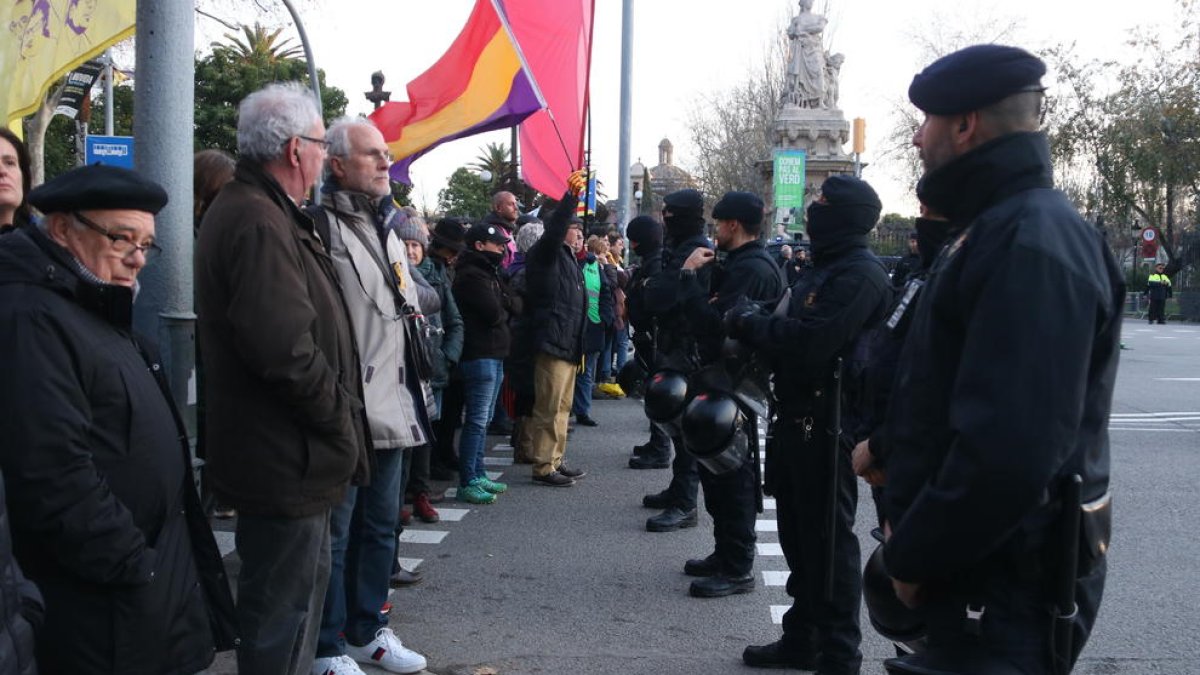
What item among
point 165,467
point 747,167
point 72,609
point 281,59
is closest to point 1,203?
point 165,467

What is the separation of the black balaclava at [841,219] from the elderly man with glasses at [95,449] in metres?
2.61

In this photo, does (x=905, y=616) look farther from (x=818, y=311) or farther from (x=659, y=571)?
(x=659, y=571)

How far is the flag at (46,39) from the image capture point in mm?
4895

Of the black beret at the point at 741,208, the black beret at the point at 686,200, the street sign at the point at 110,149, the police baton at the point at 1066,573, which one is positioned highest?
the street sign at the point at 110,149

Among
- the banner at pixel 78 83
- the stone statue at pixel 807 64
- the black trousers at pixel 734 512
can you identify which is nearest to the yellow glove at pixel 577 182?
the black trousers at pixel 734 512

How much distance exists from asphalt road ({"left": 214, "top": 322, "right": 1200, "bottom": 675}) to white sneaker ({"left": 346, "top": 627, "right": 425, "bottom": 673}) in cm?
15

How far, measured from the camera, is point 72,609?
2.59 meters

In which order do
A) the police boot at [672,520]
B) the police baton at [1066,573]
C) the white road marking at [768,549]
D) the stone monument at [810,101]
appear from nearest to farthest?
the police baton at [1066,573]
the white road marking at [768,549]
the police boot at [672,520]
the stone monument at [810,101]

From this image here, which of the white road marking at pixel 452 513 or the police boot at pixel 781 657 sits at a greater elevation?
the police boot at pixel 781 657

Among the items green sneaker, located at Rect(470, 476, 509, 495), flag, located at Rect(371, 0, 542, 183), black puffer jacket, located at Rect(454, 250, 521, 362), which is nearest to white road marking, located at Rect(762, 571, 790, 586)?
green sneaker, located at Rect(470, 476, 509, 495)

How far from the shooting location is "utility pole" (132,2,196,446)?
4.16 meters

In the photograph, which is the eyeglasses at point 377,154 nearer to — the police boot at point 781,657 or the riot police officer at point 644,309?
the riot police officer at point 644,309

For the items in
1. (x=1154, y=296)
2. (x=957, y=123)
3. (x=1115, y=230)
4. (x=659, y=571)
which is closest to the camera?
(x=957, y=123)

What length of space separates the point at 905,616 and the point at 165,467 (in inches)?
72.6
